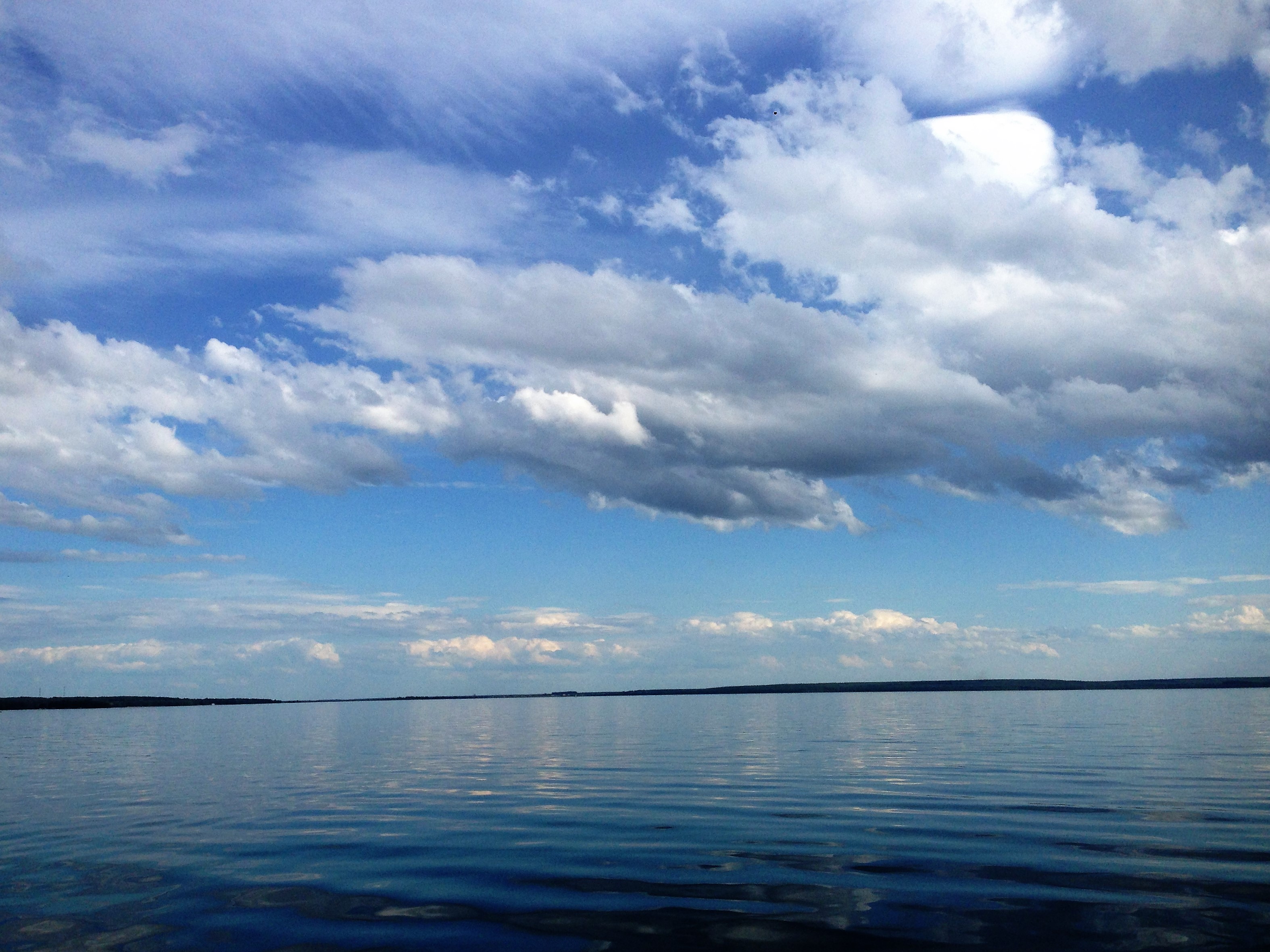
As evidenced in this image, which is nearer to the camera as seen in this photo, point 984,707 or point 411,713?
point 984,707

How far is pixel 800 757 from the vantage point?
45.3m

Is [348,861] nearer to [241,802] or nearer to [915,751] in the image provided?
[241,802]

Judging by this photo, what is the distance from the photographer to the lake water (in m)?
13.5

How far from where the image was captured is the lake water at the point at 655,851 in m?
13.5

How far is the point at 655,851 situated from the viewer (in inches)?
800

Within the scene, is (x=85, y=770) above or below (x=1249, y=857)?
below

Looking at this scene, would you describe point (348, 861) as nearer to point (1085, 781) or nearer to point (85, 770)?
point (1085, 781)

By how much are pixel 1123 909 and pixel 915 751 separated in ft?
114

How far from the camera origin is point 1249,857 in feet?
59.0

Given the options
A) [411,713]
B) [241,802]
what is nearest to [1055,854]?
[241,802]

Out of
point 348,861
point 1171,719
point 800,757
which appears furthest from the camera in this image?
point 1171,719

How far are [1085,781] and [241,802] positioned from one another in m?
31.6

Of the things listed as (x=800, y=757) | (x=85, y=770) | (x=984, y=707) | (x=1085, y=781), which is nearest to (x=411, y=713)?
(x=984, y=707)

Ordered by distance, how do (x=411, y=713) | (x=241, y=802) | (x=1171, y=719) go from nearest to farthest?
A: (x=241, y=802) < (x=1171, y=719) < (x=411, y=713)
